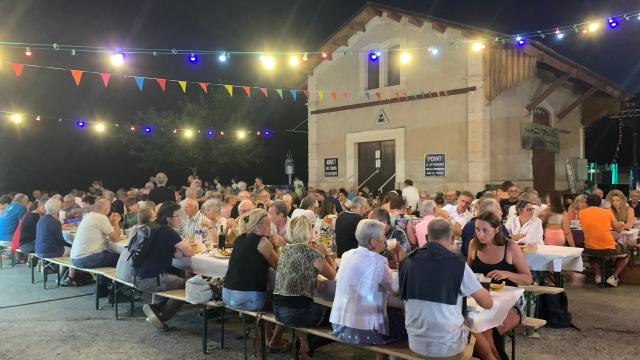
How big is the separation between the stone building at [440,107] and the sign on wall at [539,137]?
33 millimetres

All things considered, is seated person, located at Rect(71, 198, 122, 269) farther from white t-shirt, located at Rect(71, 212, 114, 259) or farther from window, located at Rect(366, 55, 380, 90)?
window, located at Rect(366, 55, 380, 90)

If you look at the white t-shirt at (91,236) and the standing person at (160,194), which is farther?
the standing person at (160,194)

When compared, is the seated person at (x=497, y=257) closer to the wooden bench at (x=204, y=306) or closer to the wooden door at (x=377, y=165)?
the wooden bench at (x=204, y=306)

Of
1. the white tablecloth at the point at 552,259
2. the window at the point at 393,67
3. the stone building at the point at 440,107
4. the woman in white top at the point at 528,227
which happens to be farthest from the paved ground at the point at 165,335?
the window at the point at 393,67

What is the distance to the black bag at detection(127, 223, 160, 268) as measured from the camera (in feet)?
17.0

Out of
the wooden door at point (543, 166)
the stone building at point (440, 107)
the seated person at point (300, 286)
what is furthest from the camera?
the wooden door at point (543, 166)

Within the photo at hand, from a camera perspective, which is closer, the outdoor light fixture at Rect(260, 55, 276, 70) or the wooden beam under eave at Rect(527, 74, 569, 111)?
the outdoor light fixture at Rect(260, 55, 276, 70)

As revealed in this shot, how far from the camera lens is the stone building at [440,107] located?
1213 centimetres

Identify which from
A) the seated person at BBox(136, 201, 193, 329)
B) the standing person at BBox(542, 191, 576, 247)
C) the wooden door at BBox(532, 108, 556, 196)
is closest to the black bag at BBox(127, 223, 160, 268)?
the seated person at BBox(136, 201, 193, 329)

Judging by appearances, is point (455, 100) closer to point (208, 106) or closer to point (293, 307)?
point (293, 307)

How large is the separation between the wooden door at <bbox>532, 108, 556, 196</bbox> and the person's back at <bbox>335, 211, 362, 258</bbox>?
1023cm

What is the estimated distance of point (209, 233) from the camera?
6230 mm

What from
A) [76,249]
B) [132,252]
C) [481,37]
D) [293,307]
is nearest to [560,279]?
[293,307]

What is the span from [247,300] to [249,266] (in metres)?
0.31
